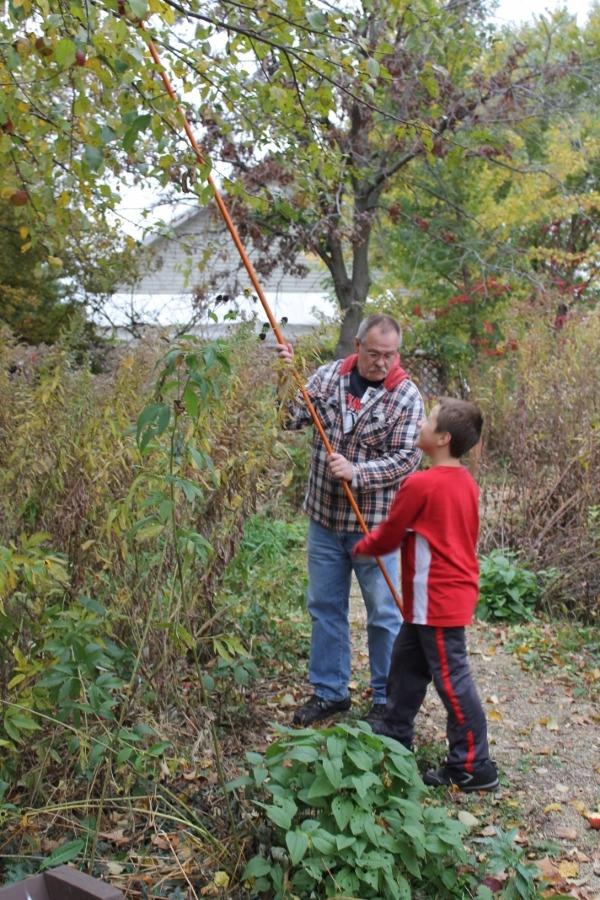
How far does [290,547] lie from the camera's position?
8.51 metres

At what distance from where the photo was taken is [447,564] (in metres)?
4.45

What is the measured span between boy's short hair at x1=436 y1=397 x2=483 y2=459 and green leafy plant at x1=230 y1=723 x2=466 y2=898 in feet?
4.71

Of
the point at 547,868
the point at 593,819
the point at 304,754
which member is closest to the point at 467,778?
the point at 593,819

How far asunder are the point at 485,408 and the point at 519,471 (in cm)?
230

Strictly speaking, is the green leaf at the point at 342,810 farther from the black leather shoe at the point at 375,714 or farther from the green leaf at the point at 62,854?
the black leather shoe at the point at 375,714

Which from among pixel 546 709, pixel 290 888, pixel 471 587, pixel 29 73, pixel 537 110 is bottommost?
pixel 546 709

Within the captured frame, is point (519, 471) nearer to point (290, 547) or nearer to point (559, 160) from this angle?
point (290, 547)

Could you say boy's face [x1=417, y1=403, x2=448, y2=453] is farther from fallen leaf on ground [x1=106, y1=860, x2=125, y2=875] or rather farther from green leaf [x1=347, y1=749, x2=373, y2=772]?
fallen leaf on ground [x1=106, y1=860, x2=125, y2=875]

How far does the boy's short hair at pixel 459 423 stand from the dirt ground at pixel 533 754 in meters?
1.50

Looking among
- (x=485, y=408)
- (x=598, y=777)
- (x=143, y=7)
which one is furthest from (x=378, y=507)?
(x=485, y=408)

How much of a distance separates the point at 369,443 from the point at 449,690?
120 centimetres

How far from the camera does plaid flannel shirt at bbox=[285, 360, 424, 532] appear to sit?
490 cm

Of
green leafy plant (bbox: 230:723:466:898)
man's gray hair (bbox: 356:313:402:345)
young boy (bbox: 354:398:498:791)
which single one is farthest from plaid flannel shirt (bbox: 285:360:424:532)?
green leafy plant (bbox: 230:723:466:898)

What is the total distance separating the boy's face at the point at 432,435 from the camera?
14.6ft
